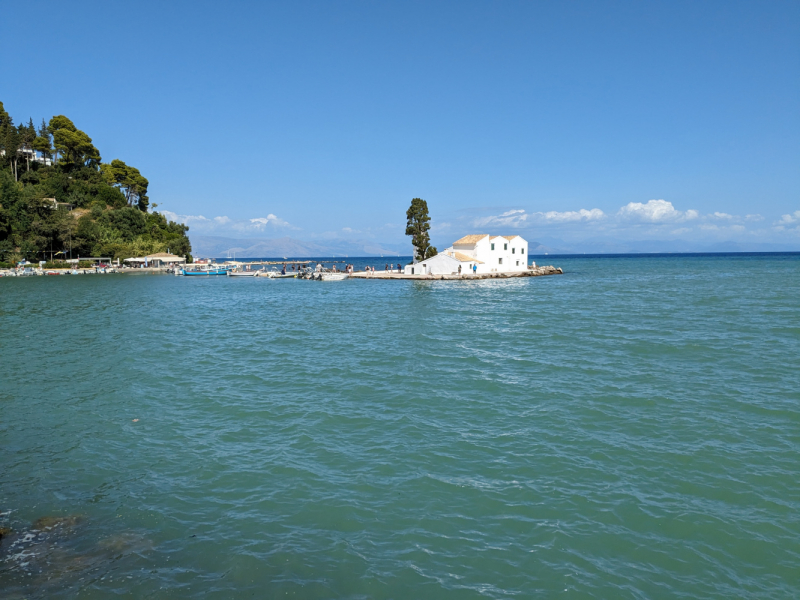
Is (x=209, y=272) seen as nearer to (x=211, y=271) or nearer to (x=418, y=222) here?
(x=211, y=271)

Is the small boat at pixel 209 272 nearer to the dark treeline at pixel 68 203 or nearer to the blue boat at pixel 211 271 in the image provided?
the blue boat at pixel 211 271

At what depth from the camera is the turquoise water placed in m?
5.77

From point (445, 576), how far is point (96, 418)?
9.28m

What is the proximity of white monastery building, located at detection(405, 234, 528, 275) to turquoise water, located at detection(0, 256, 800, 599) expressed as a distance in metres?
46.9

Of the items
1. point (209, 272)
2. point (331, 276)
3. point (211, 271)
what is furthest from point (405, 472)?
point (211, 271)

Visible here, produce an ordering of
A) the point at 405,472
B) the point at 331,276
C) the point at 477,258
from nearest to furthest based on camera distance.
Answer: the point at 405,472 < the point at 477,258 < the point at 331,276

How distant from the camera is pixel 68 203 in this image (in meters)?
90.4

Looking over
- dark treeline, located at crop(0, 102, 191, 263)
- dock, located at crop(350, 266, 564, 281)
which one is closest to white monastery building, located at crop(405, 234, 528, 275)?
dock, located at crop(350, 266, 564, 281)

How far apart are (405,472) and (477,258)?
60.5m

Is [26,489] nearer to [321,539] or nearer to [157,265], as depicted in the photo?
[321,539]

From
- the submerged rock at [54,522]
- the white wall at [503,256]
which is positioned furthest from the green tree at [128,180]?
the submerged rock at [54,522]

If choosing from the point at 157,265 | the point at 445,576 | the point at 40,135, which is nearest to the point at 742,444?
the point at 445,576

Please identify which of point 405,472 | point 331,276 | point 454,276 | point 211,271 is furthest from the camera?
point 211,271

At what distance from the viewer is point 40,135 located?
10244cm
